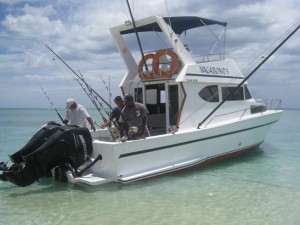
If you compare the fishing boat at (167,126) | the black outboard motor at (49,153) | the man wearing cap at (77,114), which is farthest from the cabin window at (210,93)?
the black outboard motor at (49,153)

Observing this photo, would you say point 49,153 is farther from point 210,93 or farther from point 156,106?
point 210,93

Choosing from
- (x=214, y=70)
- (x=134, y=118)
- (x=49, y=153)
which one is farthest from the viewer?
(x=214, y=70)

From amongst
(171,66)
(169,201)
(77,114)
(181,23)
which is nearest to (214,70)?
(171,66)

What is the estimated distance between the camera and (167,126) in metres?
8.55

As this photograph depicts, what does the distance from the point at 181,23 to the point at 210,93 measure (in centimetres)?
200

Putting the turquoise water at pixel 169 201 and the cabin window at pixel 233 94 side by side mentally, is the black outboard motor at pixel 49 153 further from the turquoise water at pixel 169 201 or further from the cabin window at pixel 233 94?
the cabin window at pixel 233 94

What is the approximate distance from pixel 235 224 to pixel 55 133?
354 centimetres

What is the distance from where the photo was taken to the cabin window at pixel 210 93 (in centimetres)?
877

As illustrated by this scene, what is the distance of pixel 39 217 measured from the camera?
5195 mm

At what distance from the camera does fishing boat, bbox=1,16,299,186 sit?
6.46m

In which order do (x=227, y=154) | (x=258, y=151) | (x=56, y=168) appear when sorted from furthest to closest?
(x=258, y=151) < (x=227, y=154) < (x=56, y=168)

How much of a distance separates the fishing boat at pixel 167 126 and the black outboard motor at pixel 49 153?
0.02m

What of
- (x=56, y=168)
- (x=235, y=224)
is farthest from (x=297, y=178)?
(x=56, y=168)

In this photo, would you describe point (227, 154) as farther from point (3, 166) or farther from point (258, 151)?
point (3, 166)
